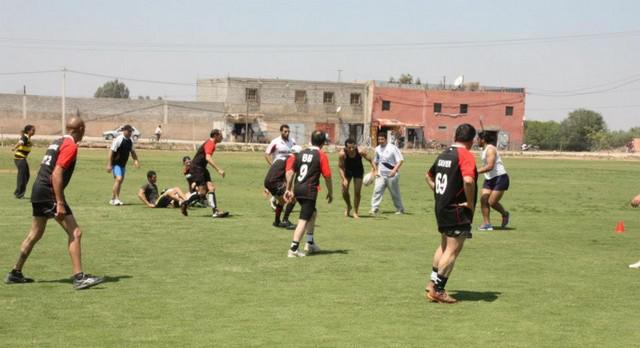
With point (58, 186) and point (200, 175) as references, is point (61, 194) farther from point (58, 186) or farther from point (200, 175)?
point (200, 175)

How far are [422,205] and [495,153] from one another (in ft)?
25.1

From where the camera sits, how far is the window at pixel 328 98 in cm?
10150

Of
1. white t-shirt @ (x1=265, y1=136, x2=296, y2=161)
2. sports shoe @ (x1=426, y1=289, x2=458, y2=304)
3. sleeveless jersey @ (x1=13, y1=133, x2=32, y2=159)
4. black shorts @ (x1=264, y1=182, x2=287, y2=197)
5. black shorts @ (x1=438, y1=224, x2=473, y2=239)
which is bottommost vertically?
sports shoe @ (x1=426, y1=289, x2=458, y2=304)

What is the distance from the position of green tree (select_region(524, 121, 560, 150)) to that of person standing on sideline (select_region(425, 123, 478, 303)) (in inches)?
3931

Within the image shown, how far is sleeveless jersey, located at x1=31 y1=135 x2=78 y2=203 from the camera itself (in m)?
10.7

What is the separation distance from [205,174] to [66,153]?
961 centimetres

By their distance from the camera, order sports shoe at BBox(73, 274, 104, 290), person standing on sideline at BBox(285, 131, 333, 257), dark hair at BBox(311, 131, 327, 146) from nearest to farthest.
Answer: sports shoe at BBox(73, 274, 104, 290) < person standing on sideline at BBox(285, 131, 333, 257) < dark hair at BBox(311, 131, 327, 146)

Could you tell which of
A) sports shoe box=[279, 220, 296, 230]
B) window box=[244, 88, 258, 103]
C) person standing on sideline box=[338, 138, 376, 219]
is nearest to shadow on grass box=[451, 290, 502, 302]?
sports shoe box=[279, 220, 296, 230]

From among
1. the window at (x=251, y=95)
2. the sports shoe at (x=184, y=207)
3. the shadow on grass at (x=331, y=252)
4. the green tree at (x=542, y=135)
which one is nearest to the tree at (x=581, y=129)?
the green tree at (x=542, y=135)

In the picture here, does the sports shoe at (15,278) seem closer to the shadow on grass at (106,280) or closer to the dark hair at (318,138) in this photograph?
the shadow on grass at (106,280)

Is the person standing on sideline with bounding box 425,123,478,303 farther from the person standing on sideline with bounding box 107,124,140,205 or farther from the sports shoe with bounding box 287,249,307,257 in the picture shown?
the person standing on sideline with bounding box 107,124,140,205

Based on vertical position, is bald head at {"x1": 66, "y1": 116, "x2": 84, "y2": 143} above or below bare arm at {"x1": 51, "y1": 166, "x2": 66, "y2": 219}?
above

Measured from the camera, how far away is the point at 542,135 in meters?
115

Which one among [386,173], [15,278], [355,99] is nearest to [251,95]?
[355,99]
